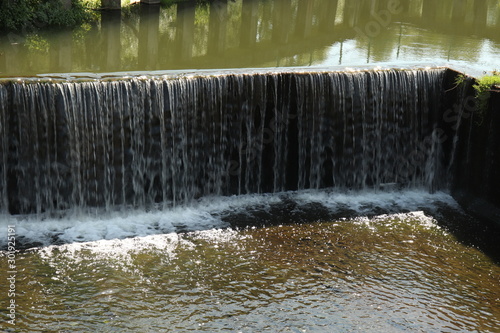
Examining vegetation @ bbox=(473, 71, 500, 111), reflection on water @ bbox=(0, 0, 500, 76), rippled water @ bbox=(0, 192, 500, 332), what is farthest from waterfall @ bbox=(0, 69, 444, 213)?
reflection on water @ bbox=(0, 0, 500, 76)

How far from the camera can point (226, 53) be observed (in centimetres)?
1859

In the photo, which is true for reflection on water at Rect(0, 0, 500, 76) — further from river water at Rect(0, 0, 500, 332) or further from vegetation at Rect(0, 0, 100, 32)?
vegetation at Rect(0, 0, 100, 32)

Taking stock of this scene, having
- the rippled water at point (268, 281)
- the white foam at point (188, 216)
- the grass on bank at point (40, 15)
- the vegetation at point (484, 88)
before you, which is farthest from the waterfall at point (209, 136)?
the grass on bank at point (40, 15)

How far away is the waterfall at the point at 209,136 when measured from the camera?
11805mm

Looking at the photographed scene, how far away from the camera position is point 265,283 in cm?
1005

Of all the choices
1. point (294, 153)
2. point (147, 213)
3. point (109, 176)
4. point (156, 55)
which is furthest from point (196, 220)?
point (156, 55)

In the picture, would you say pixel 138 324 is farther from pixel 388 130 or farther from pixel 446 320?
pixel 388 130

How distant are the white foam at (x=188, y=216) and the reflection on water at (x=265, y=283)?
0.38 meters

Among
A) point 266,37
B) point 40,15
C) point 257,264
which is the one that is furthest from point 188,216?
point 40,15

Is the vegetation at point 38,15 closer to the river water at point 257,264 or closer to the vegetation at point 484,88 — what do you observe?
the river water at point 257,264

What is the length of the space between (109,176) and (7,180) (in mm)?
1694

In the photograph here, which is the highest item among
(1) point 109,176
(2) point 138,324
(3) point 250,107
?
(3) point 250,107

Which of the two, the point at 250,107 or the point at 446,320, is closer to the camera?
the point at 446,320

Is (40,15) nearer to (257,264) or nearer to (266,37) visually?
(266,37)
